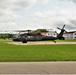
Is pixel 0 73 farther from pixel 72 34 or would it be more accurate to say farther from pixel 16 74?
pixel 72 34

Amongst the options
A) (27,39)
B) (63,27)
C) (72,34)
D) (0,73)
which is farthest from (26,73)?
(72,34)

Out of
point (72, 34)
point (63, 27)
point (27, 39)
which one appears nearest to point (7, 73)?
point (27, 39)

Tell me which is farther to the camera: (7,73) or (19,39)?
(19,39)

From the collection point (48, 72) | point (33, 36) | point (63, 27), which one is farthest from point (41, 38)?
point (48, 72)

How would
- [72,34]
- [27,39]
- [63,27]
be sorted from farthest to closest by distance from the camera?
[72,34], [63,27], [27,39]

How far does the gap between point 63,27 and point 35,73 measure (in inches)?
3196

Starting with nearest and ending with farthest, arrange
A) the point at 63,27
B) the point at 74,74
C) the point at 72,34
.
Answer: the point at 74,74 → the point at 63,27 → the point at 72,34

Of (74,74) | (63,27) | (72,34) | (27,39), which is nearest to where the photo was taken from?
(74,74)

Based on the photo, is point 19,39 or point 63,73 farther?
point 19,39

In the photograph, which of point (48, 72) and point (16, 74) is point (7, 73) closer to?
point (16, 74)

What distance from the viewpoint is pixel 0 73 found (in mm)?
10750

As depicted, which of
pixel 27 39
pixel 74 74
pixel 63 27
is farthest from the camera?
pixel 63 27

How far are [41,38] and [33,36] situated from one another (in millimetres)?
2273

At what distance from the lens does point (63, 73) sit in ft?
35.2
